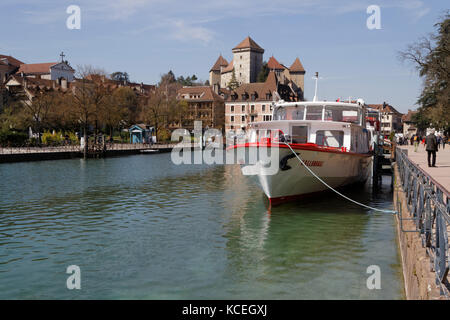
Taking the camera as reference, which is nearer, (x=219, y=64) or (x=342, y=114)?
(x=342, y=114)

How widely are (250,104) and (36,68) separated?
6486cm

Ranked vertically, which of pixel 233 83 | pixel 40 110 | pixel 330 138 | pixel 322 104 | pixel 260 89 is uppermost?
pixel 233 83

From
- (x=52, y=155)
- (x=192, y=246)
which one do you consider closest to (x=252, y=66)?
(x=52, y=155)

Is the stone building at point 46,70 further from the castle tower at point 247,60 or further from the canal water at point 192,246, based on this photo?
the canal water at point 192,246

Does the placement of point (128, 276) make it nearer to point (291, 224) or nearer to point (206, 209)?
point (291, 224)

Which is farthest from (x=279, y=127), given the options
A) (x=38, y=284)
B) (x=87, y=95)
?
(x=87, y=95)

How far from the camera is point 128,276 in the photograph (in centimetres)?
945

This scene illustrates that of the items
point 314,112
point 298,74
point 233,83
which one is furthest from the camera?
point 298,74

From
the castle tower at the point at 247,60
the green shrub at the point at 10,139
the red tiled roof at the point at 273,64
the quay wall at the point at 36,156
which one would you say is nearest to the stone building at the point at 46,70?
the castle tower at the point at 247,60

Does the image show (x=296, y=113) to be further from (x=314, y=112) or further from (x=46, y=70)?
(x=46, y=70)

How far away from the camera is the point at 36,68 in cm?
12812

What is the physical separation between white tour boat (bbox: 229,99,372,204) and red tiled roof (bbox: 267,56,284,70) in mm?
139960

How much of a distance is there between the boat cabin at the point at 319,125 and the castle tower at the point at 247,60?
134 meters

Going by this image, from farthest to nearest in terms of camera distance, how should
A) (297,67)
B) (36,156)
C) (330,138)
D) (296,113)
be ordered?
(297,67) < (36,156) < (296,113) < (330,138)
